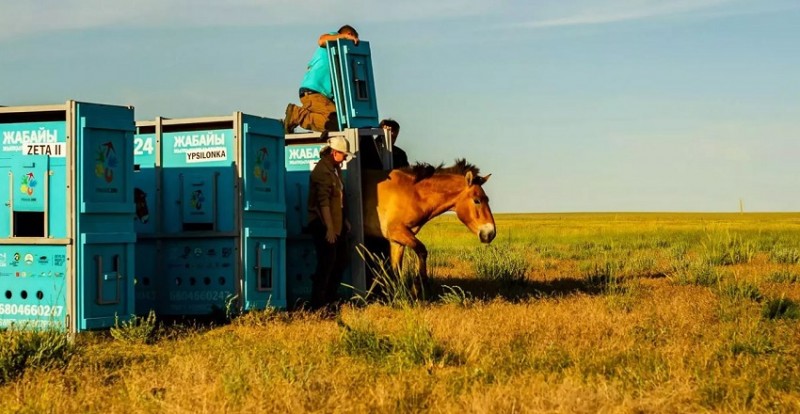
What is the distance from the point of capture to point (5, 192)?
12.2 m

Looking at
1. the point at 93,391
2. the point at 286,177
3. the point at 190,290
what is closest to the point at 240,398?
the point at 93,391

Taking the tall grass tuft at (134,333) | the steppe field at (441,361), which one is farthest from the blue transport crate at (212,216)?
the tall grass tuft at (134,333)

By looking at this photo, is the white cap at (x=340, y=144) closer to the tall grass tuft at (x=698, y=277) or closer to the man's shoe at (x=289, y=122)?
the man's shoe at (x=289, y=122)

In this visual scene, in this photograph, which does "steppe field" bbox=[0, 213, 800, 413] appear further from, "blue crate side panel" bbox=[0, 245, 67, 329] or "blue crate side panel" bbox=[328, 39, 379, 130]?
"blue crate side panel" bbox=[328, 39, 379, 130]

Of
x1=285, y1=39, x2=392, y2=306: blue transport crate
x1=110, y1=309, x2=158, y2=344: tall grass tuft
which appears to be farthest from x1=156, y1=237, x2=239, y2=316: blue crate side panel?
x1=285, y1=39, x2=392, y2=306: blue transport crate

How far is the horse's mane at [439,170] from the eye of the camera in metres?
16.2

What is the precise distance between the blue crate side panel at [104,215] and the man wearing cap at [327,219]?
281cm

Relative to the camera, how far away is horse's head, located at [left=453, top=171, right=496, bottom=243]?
53.1 ft

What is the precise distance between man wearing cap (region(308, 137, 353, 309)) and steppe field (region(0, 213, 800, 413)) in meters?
0.70

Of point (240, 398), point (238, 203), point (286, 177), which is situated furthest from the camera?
point (286, 177)

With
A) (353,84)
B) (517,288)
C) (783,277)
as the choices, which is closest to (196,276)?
(353,84)

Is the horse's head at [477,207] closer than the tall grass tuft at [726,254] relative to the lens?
Yes

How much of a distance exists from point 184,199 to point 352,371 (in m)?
5.02

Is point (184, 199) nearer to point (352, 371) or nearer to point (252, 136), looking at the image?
point (252, 136)
